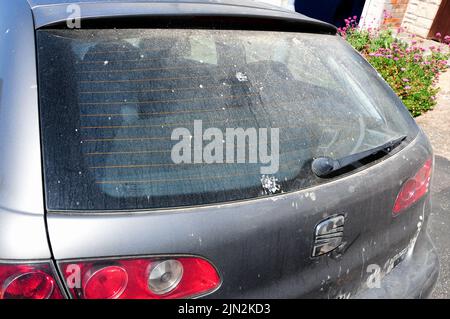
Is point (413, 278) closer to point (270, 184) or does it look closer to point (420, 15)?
point (270, 184)

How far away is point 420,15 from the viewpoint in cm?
760

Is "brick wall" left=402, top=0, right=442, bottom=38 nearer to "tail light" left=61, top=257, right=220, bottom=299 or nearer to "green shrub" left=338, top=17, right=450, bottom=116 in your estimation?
"green shrub" left=338, top=17, right=450, bottom=116

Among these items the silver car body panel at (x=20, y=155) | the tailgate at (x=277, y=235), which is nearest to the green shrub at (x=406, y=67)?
the tailgate at (x=277, y=235)

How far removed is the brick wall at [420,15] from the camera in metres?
7.47

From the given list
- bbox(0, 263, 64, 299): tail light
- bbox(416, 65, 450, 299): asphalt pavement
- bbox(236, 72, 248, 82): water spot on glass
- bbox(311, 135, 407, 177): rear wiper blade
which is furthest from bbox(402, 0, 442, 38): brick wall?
bbox(0, 263, 64, 299): tail light

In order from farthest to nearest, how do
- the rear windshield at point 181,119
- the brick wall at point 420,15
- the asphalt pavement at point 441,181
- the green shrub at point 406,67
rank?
the brick wall at point 420,15, the green shrub at point 406,67, the asphalt pavement at point 441,181, the rear windshield at point 181,119

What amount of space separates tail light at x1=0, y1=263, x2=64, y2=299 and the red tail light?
1.31m

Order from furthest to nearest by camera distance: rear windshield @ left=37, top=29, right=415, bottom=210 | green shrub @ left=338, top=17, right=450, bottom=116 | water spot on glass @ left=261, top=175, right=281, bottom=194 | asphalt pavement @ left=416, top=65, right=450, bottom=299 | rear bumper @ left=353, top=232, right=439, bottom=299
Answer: green shrub @ left=338, top=17, right=450, bottom=116
asphalt pavement @ left=416, top=65, right=450, bottom=299
rear bumper @ left=353, top=232, right=439, bottom=299
water spot on glass @ left=261, top=175, right=281, bottom=194
rear windshield @ left=37, top=29, right=415, bottom=210

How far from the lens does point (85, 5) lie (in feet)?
5.10

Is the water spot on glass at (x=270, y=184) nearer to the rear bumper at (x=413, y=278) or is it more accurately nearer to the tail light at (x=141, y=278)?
the tail light at (x=141, y=278)

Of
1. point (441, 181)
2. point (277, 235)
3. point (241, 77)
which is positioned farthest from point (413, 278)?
point (441, 181)

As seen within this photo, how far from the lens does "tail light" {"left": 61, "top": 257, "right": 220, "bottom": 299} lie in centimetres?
110

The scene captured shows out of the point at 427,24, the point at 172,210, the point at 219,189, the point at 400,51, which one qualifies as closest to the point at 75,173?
the point at 172,210
